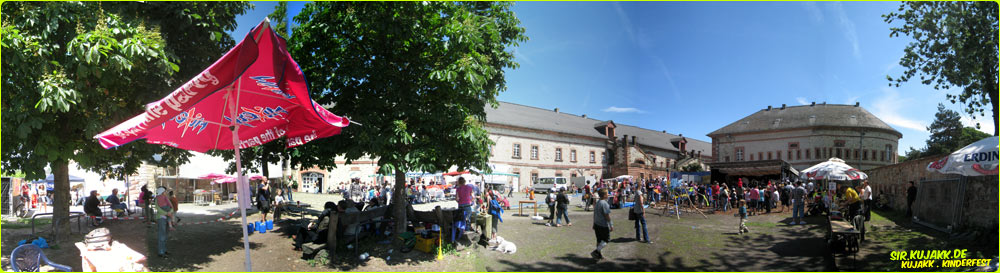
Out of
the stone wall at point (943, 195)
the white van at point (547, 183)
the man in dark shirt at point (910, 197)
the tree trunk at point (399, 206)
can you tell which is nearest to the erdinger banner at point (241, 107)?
the tree trunk at point (399, 206)

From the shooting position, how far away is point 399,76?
33.6 feet

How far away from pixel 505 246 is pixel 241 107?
6497 millimetres

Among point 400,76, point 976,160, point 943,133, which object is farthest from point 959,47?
point 943,133

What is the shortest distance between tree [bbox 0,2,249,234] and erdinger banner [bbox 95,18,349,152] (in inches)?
80.2

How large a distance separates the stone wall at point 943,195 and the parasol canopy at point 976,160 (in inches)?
52.1

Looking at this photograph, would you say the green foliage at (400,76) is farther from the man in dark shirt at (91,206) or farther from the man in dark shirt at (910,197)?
the man in dark shirt at (910,197)

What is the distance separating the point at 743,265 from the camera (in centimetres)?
860

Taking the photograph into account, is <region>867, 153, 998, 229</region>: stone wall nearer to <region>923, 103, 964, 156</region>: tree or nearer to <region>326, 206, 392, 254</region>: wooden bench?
<region>326, 206, 392, 254</region>: wooden bench

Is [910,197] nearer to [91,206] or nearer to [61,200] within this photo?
[61,200]

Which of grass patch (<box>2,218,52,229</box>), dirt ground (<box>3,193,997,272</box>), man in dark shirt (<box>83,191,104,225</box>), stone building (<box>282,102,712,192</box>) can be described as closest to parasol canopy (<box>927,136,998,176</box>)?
dirt ground (<box>3,193,997,272</box>)

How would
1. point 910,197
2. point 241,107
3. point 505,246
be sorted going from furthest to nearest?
point 910,197 → point 505,246 → point 241,107

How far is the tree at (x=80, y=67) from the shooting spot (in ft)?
24.5

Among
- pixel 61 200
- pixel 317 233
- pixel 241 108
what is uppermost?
pixel 241 108

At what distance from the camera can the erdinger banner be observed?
4914mm
